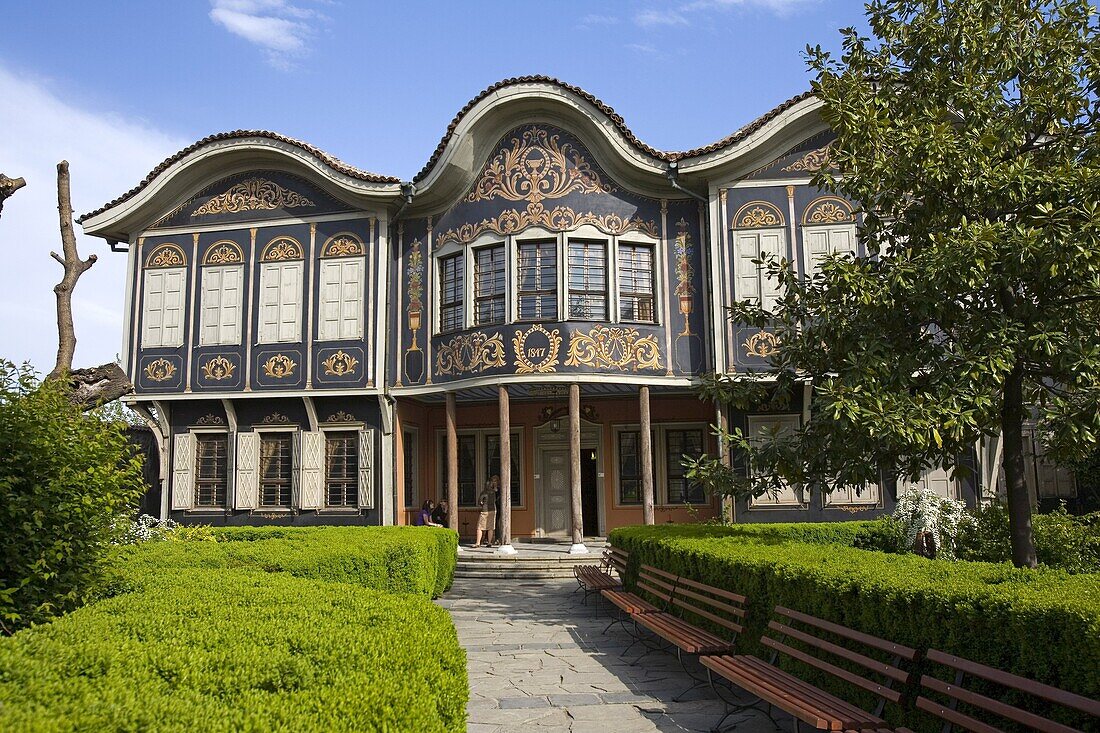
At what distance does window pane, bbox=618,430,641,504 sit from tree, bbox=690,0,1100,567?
9610 millimetres

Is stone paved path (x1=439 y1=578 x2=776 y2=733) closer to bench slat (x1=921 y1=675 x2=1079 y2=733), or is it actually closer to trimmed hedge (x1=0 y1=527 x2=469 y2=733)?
trimmed hedge (x1=0 y1=527 x2=469 y2=733)

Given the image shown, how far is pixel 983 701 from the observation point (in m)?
4.05

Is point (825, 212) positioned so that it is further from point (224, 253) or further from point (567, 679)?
point (224, 253)

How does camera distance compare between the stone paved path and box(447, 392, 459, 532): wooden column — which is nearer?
→ the stone paved path

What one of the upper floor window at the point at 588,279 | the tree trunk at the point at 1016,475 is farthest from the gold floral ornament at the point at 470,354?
the tree trunk at the point at 1016,475

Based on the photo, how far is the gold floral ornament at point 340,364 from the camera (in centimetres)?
1709

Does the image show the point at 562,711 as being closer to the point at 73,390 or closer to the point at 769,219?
the point at 73,390

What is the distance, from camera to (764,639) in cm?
639

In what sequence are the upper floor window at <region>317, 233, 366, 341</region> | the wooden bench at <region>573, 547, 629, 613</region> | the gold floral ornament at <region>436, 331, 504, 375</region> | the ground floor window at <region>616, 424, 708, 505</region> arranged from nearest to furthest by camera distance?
the wooden bench at <region>573, 547, 629, 613</region>
the gold floral ornament at <region>436, 331, 504, 375</region>
the upper floor window at <region>317, 233, 366, 341</region>
the ground floor window at <region>616, 424, 708, 505</region>

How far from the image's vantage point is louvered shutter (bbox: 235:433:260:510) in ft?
57.3

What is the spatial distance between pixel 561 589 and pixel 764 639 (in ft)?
23.9

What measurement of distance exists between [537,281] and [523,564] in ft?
17.1

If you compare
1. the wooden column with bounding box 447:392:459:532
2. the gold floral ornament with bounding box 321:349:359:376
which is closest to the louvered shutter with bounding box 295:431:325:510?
the gold floral ornament with bounding box 321:349:359:376

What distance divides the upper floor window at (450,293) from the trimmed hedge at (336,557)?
5.33m
